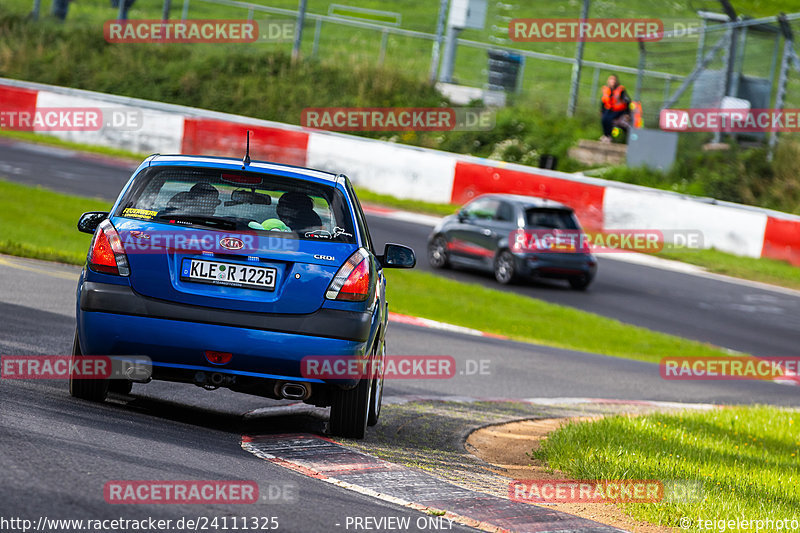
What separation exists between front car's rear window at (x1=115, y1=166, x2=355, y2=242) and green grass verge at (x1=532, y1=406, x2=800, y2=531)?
2221 mm

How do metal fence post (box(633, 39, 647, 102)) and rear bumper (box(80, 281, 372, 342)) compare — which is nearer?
rear bumper (box(80, 281, 372, 342))

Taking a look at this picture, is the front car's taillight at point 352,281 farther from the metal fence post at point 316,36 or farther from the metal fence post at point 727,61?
the metal fence post at point 316,36

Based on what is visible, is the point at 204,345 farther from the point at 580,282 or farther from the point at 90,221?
the point at 580,282

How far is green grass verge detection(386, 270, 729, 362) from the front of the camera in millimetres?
17688

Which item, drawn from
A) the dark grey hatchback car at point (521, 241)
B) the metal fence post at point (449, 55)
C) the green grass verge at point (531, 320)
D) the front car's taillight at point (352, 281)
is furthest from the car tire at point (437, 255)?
the front car's taillight at point (352, 281)

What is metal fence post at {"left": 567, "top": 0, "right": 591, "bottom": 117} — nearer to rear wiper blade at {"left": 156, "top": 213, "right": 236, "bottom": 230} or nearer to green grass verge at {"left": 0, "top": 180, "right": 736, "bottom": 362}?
green grass verge at {"left": 0, "top": 180, "right": 736, "bottom": 362}

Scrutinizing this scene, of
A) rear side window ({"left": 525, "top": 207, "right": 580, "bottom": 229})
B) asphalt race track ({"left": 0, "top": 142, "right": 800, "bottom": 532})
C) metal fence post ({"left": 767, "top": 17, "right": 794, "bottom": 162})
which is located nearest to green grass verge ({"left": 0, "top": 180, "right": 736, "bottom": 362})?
asphalt race track ({"left": 0, "top": 142, "right": 800, "bottom": 532})

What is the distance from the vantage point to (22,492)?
500 cm

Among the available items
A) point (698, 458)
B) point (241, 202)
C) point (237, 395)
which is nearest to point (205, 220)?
point (241, 202)

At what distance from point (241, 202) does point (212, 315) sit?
0.83m

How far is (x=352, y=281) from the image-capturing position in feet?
23.7

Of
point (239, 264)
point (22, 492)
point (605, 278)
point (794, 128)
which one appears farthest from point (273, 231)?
point (794, 128)

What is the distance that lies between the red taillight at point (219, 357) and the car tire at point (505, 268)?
48.3 feet

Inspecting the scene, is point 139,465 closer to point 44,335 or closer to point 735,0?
point 44,335
